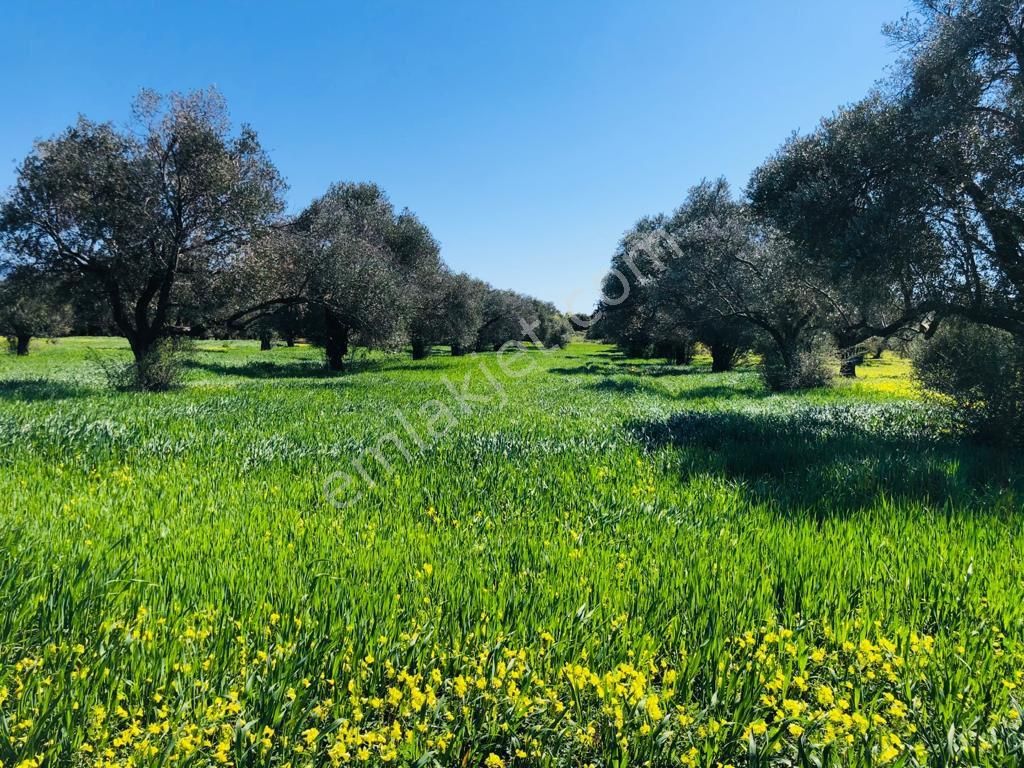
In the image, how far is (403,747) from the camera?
86.6 inches

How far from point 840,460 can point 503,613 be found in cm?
694

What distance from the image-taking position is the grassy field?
2.27 metres

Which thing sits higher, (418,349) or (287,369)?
(418,349)

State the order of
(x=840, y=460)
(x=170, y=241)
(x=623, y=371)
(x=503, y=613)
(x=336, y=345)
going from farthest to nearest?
(x=623, y=371)
(x=336, y=345)
(x=170, y=241)
(x=840, y=460)
(x=503, y=613)

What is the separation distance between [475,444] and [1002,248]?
11727 mm

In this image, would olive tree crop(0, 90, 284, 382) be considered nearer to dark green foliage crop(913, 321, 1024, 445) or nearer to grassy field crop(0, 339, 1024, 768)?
grassy field crop(0, 339, 1024, 768)

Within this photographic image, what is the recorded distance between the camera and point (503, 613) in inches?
128

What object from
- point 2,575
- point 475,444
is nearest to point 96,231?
point 475,444

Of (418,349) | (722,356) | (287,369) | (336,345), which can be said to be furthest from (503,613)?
(418,349)

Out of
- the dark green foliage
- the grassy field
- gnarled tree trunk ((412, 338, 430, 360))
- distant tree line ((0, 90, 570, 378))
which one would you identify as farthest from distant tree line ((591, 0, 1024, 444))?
gnarled tree trunk ((412, 338, 430, 360))

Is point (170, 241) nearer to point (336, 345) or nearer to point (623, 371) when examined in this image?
point (336, 345)

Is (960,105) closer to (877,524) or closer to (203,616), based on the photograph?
(877,524)

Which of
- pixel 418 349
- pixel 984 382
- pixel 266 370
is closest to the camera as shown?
pixel 984 382

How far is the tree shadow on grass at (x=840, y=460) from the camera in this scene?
6.13m
